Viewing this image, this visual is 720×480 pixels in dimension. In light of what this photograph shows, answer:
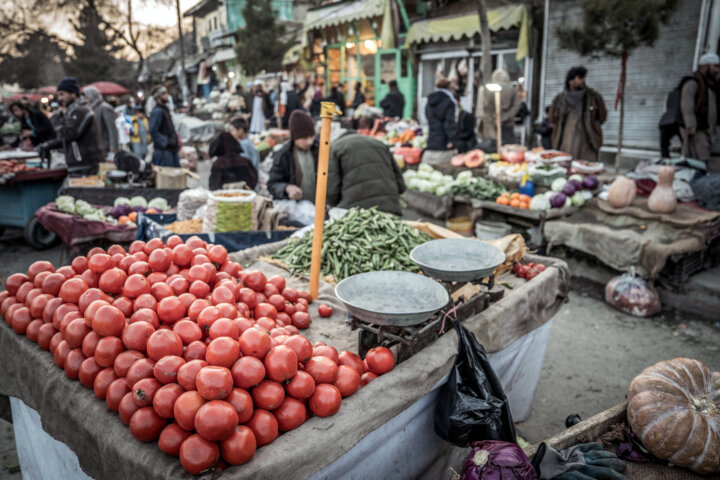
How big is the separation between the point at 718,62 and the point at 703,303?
167 inches

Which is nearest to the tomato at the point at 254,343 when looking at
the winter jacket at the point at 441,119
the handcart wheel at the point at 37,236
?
the handcart wheel at the point at 37,236

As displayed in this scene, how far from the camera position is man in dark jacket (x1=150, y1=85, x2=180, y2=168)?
28.3 feet

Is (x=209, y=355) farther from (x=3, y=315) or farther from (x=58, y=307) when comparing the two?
(x=3, y=315)

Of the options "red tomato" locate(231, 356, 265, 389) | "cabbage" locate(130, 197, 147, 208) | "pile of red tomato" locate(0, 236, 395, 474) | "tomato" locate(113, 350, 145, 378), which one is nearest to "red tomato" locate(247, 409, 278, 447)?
"pile of red tomato" locate(0, 236, 395, 474)

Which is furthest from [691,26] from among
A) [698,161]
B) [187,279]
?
[187,279]

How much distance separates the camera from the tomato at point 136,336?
78.9 inches

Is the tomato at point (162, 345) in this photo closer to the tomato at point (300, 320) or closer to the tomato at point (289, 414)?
the tomato at point (289, 414)

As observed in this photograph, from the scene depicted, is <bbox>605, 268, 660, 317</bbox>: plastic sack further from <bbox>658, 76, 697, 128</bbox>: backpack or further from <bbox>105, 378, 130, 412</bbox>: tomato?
<bbox>105, 378, 130, 412</bbox>: tomato

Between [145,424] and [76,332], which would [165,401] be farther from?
[76,332]

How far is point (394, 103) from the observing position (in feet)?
50.6

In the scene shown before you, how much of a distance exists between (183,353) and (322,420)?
66cm

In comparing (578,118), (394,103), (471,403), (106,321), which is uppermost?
(394,103)

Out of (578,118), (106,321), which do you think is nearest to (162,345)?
(106,321)

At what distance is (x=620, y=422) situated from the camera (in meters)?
2.94
